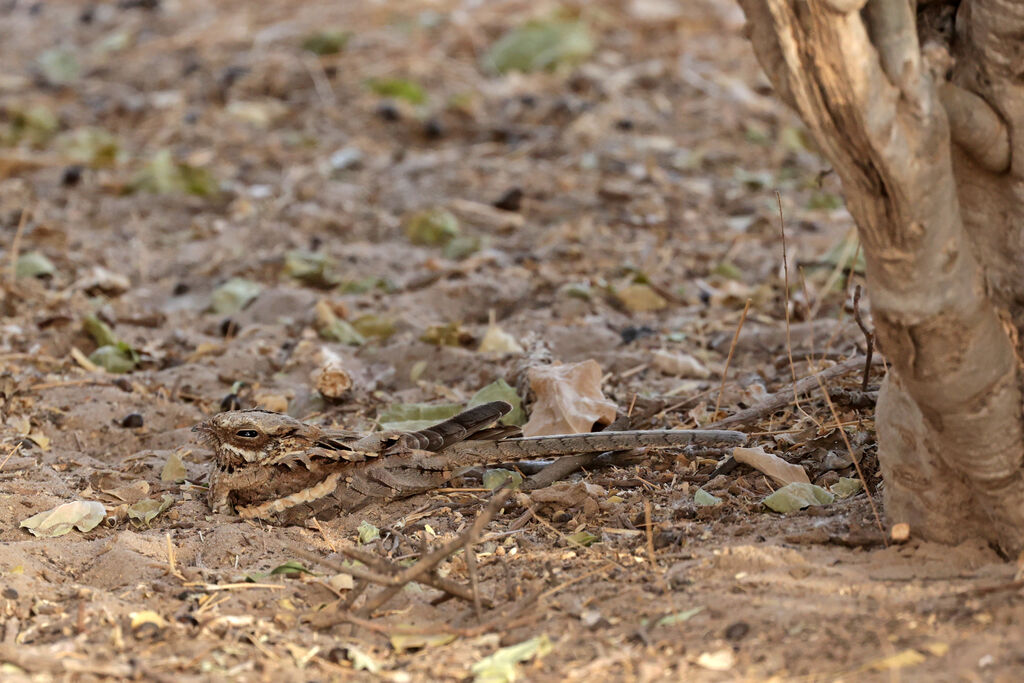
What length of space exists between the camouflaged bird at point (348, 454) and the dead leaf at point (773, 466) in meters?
0.12

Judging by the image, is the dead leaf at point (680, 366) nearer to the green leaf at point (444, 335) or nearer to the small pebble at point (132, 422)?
the green leaf at point (444, 335)

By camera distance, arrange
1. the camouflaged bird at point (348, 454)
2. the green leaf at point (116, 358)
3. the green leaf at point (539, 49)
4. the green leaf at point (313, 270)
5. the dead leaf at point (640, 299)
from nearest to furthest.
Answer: the camouflaged bird at point (348, 454)
the green leaf at point (116, 358)
the dead leaf at point (640, 299)
the green leaf at point (313, 270)
the green leaf at point (539, 49)

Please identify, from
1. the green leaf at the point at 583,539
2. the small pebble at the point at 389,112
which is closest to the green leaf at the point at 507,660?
the green leaf at the point at 583,539

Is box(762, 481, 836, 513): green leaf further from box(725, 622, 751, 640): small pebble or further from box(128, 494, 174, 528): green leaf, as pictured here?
box(128, 494, 174, 528): green leaf

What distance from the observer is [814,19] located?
6.04 ft

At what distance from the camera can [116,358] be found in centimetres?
417

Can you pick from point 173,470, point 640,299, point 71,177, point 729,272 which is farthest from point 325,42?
point 173,470

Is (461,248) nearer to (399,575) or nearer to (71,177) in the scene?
(71,177)

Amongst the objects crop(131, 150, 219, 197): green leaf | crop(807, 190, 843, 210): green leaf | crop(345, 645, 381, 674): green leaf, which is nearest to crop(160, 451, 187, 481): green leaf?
crop(345, 645, 381, 674): green leaf

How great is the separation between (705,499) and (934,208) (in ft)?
3.51

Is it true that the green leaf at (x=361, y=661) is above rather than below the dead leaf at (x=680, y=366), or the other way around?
above

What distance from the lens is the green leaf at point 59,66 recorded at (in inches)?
334

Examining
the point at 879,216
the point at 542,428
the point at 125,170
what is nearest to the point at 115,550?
the point at 542,428

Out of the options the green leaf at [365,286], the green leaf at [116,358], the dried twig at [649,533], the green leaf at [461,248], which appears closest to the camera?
the dried twig at [649,533]
